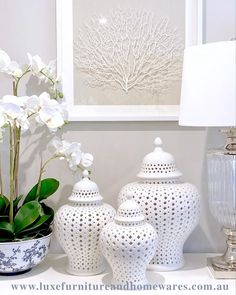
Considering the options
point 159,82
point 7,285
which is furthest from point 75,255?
point 159,82

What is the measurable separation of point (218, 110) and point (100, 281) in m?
0.51

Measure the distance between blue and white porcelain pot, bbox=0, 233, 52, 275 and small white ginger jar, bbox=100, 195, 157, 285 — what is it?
0.19 m

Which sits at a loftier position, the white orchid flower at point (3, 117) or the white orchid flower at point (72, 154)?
the white orchid flower at point (3, 117)

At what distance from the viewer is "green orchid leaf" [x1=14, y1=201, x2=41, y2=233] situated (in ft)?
3.67

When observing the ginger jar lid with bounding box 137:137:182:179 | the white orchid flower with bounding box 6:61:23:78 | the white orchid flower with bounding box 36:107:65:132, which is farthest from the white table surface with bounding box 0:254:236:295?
the white orchid flower with bounding box 6:61:23:78

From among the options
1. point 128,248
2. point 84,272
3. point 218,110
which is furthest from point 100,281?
point 218,110

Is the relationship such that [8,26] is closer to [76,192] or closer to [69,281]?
[76,192]

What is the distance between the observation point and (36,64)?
47.7 inches

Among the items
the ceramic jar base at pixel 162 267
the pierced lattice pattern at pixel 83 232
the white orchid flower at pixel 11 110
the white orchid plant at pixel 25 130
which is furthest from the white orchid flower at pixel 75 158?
the ceramic jar base at pixel 162 267

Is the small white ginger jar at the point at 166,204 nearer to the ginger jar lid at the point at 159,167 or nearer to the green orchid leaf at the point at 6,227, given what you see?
the ginger jar lid at the point at 159,167

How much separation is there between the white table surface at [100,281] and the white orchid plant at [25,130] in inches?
4.3

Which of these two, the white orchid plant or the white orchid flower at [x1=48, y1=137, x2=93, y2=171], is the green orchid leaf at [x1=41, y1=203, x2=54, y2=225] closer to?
the white orchid plant

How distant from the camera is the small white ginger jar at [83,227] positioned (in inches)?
44.3

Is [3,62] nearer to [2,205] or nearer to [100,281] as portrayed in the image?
[2,205]
